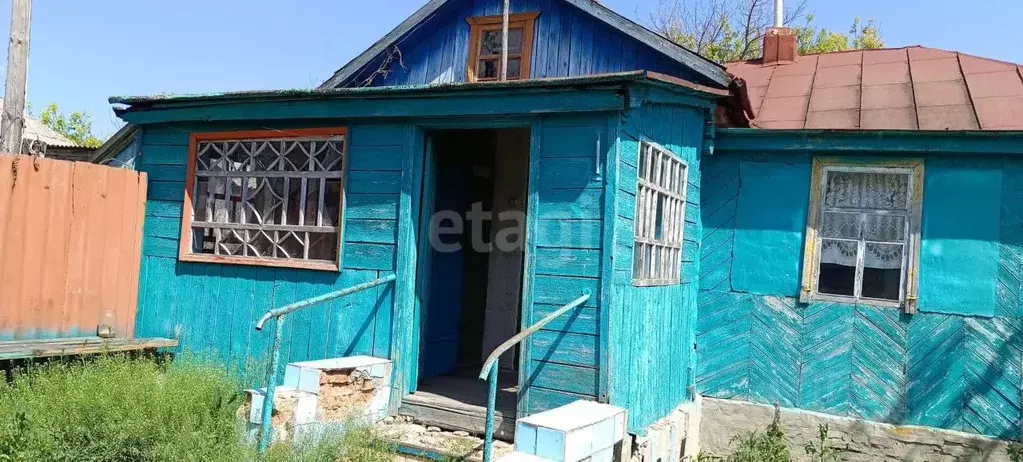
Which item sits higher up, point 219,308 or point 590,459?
point 219,308

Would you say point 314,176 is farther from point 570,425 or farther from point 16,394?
point 570,425

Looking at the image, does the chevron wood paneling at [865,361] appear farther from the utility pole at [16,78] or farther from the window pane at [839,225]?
the utility pole at [16,78]

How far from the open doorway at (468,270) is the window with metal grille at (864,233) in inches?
117

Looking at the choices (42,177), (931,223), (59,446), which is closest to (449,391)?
(59,446)

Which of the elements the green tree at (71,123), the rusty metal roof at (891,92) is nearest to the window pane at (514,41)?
the rusty metal roof at (891,92)

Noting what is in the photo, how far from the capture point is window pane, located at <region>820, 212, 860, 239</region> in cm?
688

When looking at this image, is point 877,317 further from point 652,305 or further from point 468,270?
point 468,270

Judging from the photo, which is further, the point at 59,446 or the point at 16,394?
the point at 16,394

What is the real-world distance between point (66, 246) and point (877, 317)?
7085 mm

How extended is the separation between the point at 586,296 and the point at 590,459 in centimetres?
111

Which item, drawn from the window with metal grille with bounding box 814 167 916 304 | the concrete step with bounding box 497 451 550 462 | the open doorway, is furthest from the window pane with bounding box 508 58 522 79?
the concrete step with bounding box 497 451 550 462

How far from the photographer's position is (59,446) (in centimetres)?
464

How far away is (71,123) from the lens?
3391 cm

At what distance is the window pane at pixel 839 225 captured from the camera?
688cm
